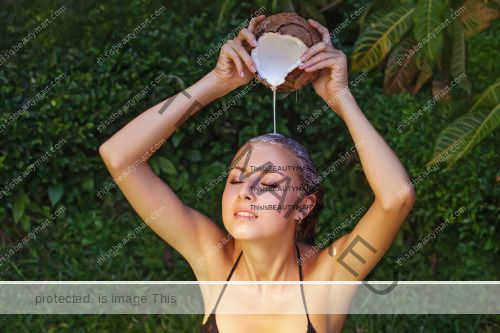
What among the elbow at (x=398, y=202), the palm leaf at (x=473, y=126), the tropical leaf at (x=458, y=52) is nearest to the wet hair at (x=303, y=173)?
the elbow at (x=398, y=202)

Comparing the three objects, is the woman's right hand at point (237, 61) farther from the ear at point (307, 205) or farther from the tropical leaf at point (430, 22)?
the tropical leaf at point (430, 22)

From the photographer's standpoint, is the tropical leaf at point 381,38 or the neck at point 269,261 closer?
the neck at point 269,261

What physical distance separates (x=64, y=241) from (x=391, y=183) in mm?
3082

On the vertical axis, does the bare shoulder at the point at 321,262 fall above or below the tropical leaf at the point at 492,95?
above

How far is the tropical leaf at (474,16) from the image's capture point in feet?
17.6

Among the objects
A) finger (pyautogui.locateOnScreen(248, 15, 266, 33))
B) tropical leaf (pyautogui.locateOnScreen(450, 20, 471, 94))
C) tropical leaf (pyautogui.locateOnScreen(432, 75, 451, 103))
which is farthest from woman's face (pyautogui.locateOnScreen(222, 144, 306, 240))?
tropical leaf (pyautogui.locateOnScreen(432, 75, 451, 103))

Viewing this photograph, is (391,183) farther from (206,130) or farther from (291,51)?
(206,130)

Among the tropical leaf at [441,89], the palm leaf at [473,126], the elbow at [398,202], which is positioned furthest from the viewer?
the tropical leaf at [441,89]

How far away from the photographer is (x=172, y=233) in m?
3.51

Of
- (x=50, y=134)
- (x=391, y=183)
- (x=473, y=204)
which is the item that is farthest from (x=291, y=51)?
(x=50, y=134)

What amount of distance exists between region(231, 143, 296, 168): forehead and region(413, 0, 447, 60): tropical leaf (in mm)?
1674

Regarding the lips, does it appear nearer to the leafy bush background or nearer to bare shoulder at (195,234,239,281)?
bare shoulder at (195,234,239,281)

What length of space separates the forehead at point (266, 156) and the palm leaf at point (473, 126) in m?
1.57

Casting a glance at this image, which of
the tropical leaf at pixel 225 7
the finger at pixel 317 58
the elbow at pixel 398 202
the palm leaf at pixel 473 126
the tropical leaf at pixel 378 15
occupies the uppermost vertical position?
the finger at pixel 317 58
